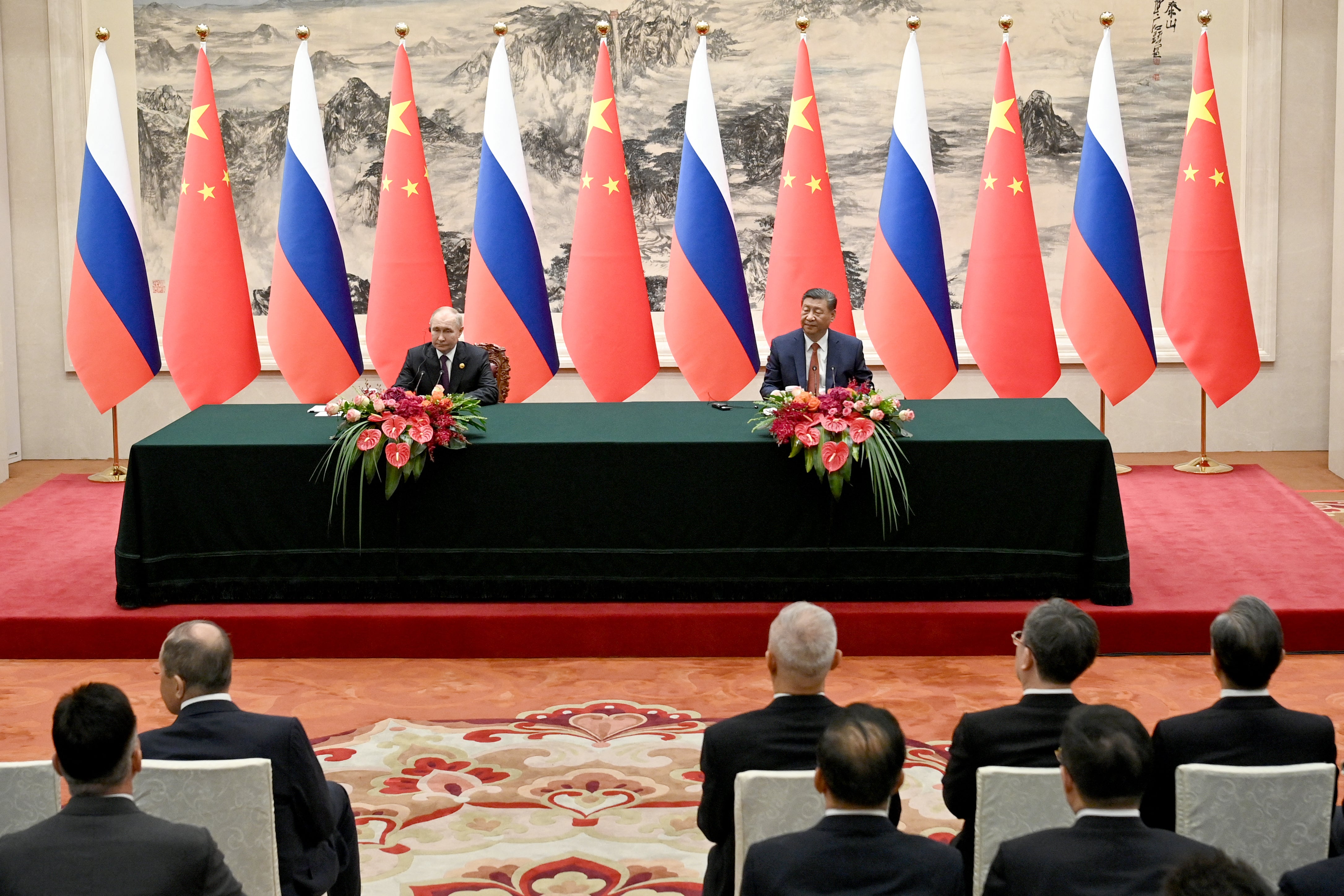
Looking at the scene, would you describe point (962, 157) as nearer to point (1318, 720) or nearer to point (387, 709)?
point (387, 709)

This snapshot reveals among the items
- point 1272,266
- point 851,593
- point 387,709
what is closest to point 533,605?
point 387,709

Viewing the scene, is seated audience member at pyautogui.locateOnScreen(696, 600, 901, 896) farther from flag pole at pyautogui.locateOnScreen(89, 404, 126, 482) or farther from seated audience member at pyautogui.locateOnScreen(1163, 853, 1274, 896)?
flag pole at pyautogui.locateOnScreen(89, 404, 126, 482)

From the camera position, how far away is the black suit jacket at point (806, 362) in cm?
623

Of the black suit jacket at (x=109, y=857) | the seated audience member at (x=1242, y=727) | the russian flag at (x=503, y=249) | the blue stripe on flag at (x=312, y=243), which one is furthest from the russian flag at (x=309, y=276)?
the seated audience member at (x=1242, y=727)

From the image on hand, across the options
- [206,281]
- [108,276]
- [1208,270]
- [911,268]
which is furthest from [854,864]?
[108,276]

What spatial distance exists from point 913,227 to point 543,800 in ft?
14.9

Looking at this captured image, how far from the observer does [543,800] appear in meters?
3.95

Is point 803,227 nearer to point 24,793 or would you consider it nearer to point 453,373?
point 453,373

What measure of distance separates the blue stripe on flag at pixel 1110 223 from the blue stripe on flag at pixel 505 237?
10.2 feet

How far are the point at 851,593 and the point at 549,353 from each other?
2.95 m

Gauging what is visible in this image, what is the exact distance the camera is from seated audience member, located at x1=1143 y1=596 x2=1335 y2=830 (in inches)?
104

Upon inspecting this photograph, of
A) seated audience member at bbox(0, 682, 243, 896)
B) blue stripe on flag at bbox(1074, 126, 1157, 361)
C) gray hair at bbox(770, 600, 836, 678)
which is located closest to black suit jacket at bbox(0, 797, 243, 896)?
seated audience member at bbox(0, 682, 243, 896)

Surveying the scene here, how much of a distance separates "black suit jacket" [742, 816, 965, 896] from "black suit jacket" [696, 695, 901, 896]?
1.76 feet

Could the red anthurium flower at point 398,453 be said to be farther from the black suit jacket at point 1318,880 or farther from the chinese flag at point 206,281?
the black suit jacket at point 1318,880
